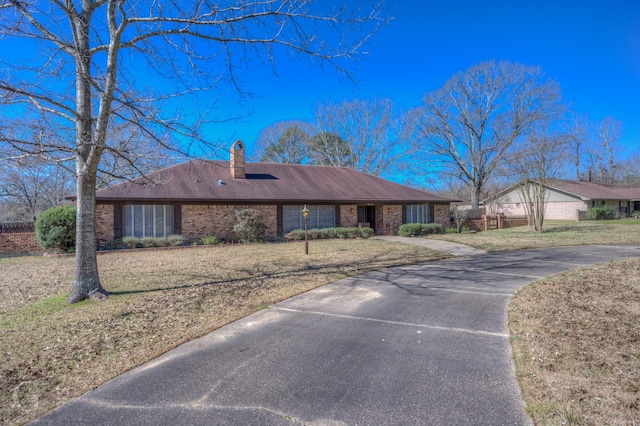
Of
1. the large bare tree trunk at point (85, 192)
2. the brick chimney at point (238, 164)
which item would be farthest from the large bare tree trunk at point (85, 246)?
the brick chimney at point (238, 164)

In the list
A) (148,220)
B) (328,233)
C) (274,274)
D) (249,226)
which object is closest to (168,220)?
(148,220)

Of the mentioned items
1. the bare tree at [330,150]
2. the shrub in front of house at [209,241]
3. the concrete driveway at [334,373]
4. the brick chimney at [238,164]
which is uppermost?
the bare tree at [330,150]

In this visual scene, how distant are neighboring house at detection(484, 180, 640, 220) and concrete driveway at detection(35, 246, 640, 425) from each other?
101ft

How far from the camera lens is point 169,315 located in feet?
17.3

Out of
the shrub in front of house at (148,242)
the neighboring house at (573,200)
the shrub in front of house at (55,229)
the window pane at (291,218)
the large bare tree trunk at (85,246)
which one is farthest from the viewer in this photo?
the neighboring house at (573,200)

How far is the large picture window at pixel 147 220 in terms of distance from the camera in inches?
601

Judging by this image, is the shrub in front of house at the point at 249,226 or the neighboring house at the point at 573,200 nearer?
the shrub in front of house at the point at 249,226

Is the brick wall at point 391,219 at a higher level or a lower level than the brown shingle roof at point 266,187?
lower

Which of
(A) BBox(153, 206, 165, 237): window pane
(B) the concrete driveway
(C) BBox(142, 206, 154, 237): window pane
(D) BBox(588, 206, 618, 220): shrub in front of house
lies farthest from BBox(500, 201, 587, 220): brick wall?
(B) the concrete driveway

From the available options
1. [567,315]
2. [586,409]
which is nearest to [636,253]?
[567,315]

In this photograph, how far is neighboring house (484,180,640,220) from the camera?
3238 cm

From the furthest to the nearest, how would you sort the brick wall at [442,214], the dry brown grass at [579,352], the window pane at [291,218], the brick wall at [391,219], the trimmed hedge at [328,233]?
the brick wall at [442,214] → the brick wall at [391,219] → the window pane at [291,218] → the trimmed hedge at [328,233] → the dry brown grass at [579,352]

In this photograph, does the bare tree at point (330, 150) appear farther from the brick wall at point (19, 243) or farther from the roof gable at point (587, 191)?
the brick wall at point (19, 243)

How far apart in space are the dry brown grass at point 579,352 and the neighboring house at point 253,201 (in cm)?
997
